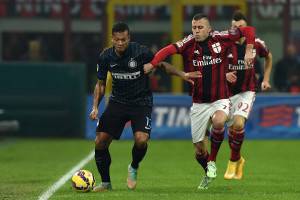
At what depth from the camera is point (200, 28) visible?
1228 centimetres

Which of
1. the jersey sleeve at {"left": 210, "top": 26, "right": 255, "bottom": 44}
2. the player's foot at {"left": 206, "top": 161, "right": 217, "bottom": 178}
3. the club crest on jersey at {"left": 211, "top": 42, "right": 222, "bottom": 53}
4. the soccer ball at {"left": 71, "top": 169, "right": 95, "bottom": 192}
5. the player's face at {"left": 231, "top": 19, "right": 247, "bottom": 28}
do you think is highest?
the jersey sleeve at {"left": 210, "top": 26, "right": 255, "bottom": 44}

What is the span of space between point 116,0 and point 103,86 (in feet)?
39.2

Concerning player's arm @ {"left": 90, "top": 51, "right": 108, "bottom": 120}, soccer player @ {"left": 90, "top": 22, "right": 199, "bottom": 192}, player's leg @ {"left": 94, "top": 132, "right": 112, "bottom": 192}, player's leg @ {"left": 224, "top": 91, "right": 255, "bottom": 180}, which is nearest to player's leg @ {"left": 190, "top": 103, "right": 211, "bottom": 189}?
soccer player @ {"left": 90, "top": 22, "right": 199, "bottom": 192}

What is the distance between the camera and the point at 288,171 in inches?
606

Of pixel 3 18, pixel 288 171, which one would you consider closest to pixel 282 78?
pixel 3 18

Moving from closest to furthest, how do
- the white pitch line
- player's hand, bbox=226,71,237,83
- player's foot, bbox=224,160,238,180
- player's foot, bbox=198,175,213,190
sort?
the white pitch line → player's foot, bbox=198,175,213,190 → player's hand, bbox=226,71,237,83 → player's foot, bbox=224,160,238,180

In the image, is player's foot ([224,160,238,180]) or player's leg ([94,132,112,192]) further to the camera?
player's foot ([224,160,238,180])

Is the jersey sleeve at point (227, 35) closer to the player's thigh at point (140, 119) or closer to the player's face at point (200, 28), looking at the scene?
the player's face at point (200, 28)

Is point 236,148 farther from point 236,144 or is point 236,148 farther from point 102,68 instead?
point 102,68

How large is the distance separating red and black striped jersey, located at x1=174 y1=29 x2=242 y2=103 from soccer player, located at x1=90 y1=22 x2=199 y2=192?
335mm

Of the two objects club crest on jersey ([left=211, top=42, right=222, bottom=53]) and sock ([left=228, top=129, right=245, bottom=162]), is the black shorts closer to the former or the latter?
club crest on jersey ([left=211, top=42, right=222, bottom=53])

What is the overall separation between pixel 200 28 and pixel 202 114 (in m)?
1.10

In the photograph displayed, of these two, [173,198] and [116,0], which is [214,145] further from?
[116,0]

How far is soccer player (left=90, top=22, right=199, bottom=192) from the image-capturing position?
12.2 meters
